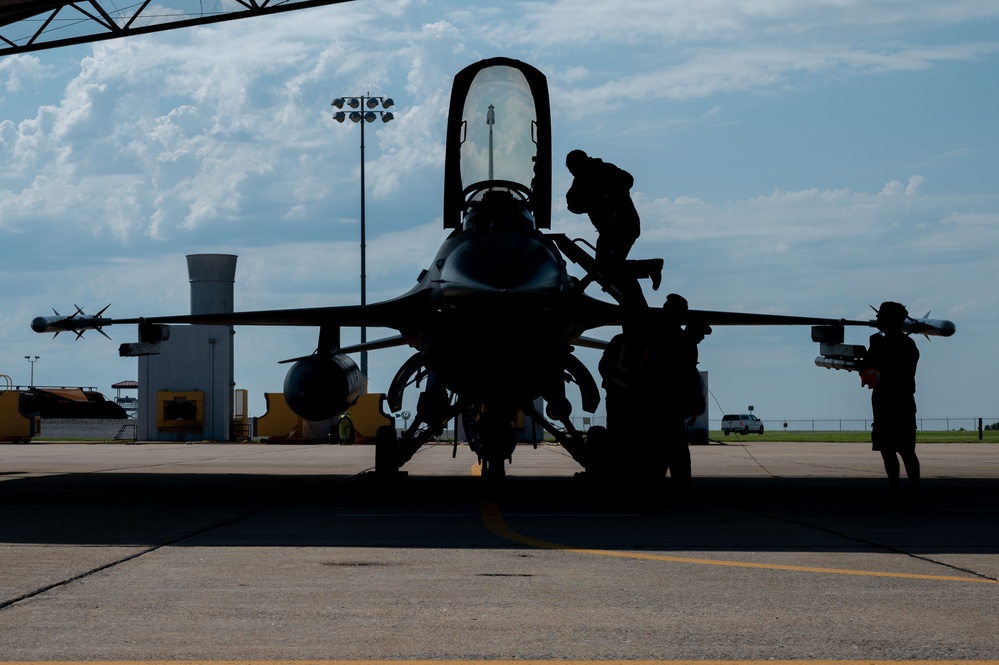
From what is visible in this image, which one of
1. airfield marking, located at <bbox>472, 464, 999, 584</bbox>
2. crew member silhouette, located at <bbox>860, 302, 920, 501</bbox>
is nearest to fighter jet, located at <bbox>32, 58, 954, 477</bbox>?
crew member silhouette, located at <bbox>860, 302, 920, 501</bbox>

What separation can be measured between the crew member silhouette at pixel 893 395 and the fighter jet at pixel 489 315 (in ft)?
8.46

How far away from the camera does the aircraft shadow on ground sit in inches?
326

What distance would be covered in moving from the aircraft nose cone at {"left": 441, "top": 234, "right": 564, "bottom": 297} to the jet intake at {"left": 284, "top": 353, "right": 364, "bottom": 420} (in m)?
4.31

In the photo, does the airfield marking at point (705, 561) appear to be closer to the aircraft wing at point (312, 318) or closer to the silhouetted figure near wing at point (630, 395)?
the silhouetted figure near wing at point (630, 395)

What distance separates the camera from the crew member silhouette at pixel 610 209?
12.6 m

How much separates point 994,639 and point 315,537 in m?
5.16

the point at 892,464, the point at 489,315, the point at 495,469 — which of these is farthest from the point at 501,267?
the point at 892,464

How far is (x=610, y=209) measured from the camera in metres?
12.6

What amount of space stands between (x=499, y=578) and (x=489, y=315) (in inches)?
256

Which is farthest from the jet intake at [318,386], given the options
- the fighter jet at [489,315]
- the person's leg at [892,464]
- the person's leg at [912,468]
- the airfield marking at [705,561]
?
the person's leg at [912,468]

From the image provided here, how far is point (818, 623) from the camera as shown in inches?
195

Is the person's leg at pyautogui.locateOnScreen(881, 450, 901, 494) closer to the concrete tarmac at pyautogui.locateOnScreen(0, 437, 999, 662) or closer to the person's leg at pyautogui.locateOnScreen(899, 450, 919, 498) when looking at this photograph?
the person's leg at pyautogui.locateOnScreen(899, 450, 919, 498)

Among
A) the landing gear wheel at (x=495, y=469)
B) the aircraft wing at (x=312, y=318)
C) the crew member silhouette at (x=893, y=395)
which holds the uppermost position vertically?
the aircraft wing at (x=312, y=318)

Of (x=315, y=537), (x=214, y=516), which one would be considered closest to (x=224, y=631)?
(x=315, y=537)
